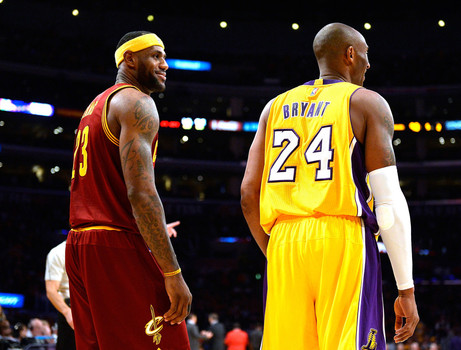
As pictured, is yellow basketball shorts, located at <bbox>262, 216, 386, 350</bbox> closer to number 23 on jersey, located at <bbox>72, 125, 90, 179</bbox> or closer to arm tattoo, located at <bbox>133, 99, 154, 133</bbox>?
arm tattoo, located at <bbox>133, 99, 154, 133</bbox>

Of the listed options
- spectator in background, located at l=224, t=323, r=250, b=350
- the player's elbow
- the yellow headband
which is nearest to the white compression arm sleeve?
the player's elbow

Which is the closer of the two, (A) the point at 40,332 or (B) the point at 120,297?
(B) the point at 120,297

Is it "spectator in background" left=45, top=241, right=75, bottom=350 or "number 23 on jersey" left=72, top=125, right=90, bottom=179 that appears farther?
"spectator in background" left=45, top=241, right=75, bottom=350

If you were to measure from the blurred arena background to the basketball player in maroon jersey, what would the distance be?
93.4 feet

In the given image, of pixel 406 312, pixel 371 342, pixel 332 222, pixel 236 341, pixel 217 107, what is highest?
pixel 217 107

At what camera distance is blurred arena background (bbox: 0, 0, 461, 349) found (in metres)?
34.8

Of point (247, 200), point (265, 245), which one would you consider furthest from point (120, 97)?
point (265, 245)

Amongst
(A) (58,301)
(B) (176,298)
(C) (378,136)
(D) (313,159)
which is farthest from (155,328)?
(A) (58,301)

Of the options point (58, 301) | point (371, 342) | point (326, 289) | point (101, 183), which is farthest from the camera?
point (58, 301)

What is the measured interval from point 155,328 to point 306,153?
1217 mm

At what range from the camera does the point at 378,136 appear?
3359 mm

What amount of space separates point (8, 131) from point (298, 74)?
57.4 ft

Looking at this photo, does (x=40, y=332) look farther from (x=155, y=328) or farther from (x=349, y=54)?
(x=349, y=54)

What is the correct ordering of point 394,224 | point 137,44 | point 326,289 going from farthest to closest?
point 137,44, point 394,224, point 326,289
